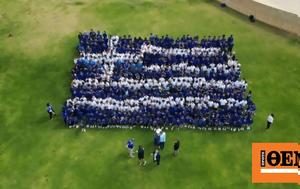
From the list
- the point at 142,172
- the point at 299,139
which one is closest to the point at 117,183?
the point at 142,172

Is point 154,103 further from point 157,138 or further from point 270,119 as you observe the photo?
point 270,119

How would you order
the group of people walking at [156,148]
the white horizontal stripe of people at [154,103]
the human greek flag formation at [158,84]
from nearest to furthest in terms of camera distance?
the group of people walking at [156,148]
the human greek flag formation at [158,84]
the white horizontal stripe of people at [154,103]

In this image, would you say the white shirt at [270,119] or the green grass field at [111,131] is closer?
the green grass field at [111,131]

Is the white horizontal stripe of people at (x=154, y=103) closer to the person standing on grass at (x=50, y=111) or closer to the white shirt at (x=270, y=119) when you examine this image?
the person standing on grass at (x=50, y=111)

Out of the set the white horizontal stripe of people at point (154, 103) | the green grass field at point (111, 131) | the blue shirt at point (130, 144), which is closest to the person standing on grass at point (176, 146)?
the green grass field at point (111, 131)

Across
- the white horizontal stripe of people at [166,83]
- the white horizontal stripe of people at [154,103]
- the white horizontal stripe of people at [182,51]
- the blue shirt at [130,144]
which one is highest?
the white horizontal stripe of people at [182,51]

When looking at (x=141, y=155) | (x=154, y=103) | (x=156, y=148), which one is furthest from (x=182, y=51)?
(x=141, y=155)
